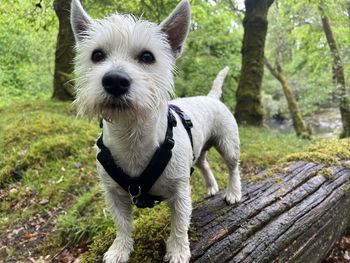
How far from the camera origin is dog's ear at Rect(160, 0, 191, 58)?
8.97 ft

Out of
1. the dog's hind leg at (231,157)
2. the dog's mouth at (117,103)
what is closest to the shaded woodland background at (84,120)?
the dog's hind leg at (231,157)

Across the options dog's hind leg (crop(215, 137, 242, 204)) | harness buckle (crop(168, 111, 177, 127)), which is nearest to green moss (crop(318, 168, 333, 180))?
dog's hind leg (crop(215, 137, 242, 204))

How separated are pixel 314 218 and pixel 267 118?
2703 cm

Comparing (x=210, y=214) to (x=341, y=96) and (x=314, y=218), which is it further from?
(x=341, y=96)

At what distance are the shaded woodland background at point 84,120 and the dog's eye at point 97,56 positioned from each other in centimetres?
71

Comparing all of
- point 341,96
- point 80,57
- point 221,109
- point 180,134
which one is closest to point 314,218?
point 221,109

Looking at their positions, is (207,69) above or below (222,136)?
below

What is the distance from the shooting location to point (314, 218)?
12.9 ft

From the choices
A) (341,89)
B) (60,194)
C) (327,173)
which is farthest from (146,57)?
(341,89)

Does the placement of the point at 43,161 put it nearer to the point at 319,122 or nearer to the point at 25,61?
the point at 25,61

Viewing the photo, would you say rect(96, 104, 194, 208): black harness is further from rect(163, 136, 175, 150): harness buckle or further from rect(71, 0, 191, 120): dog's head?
rect(71, 0, 191, 120): dog's head

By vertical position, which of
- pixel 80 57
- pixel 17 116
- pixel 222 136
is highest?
pixel 80 57

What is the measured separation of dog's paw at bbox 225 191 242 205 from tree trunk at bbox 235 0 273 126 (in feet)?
28.0

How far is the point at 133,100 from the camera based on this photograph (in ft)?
7.68
